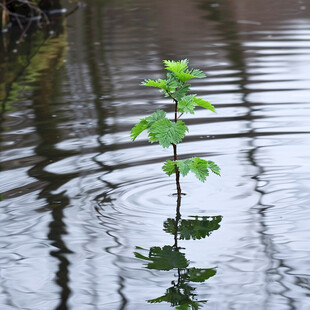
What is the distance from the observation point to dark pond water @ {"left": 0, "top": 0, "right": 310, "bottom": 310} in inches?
113

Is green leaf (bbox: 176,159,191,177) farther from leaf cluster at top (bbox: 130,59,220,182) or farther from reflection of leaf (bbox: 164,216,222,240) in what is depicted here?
reflection of leaf (bbox: 164,216,222,240)

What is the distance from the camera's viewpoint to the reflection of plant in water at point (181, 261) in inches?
109

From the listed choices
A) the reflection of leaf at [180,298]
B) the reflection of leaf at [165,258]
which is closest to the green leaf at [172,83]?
the reflection of leaf at [165,258]

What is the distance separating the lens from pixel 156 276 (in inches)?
117

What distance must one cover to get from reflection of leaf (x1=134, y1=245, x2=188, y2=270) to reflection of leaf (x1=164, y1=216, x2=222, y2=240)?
17 cm

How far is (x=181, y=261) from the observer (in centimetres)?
312

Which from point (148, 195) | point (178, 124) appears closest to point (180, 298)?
point (178, 124)

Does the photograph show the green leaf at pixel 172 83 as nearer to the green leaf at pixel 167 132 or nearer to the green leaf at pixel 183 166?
the green leaf at pixel 167 132

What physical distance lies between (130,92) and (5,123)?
60.8 inches

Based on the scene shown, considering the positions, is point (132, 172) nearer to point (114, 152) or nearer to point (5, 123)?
point (114, 152)

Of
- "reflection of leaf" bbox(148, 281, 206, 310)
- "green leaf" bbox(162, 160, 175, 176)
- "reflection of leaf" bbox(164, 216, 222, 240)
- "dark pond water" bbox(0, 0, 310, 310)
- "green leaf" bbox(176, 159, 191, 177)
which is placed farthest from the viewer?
"green leaf" bbox(162, 160, 175, 176)

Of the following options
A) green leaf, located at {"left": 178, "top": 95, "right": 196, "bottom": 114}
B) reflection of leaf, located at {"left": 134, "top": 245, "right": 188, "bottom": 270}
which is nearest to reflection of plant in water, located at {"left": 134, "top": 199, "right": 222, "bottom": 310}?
reflection of leaf, located at {"left": 134, "top": 245, "right": 188, "bottom": 270}

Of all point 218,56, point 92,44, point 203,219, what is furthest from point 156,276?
point 92,44

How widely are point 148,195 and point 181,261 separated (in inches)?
35.6
